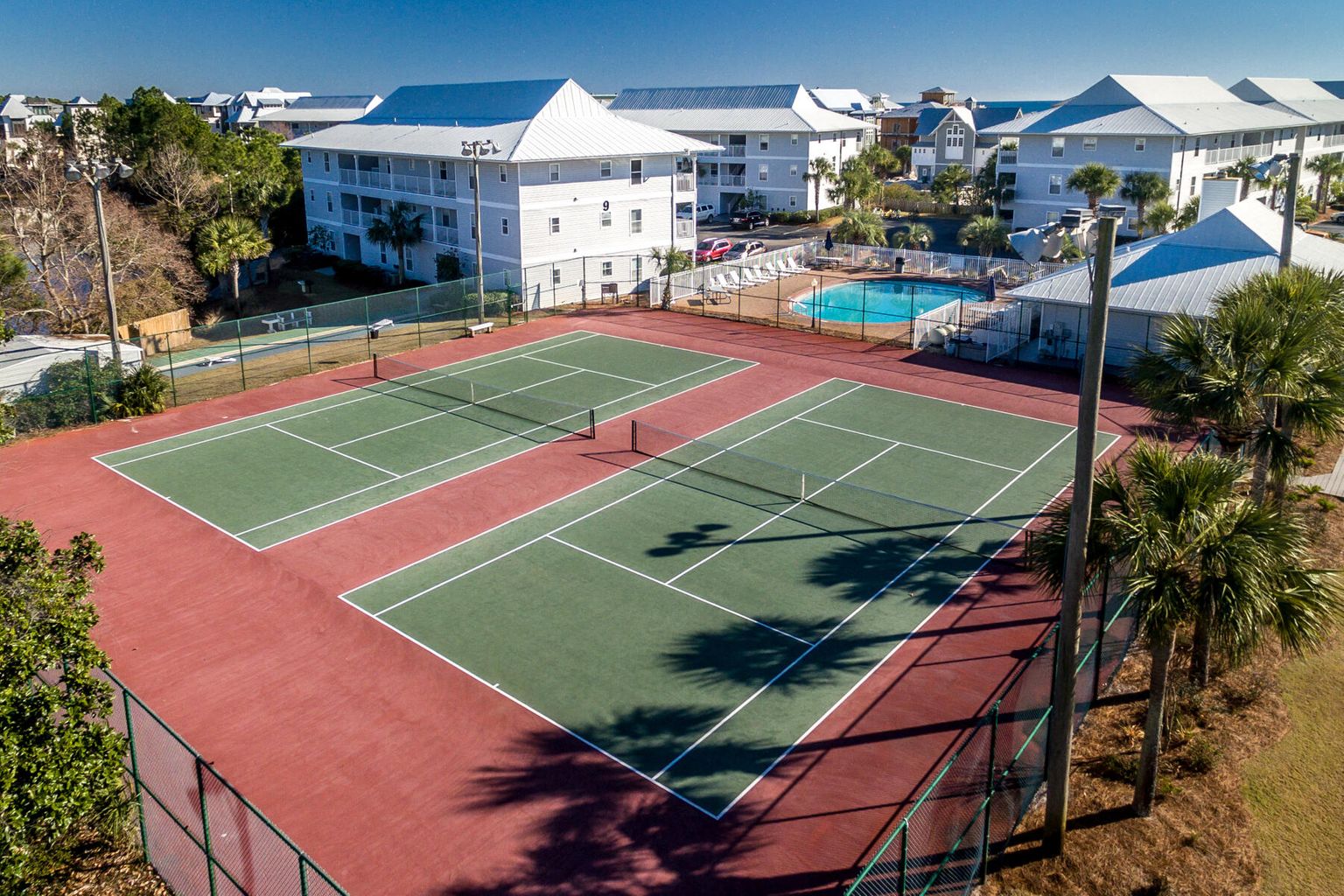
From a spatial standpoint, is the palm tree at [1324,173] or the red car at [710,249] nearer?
the red car at [710,249]

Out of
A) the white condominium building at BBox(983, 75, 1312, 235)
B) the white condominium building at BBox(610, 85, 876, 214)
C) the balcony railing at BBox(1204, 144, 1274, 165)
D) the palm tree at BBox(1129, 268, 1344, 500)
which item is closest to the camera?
the palm tree at BBox(1129, 268, 1344, 500)

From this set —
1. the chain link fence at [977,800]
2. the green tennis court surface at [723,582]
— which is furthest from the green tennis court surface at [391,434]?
the chain link fence at [977,800]

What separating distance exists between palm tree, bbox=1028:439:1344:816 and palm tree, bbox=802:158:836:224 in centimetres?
6893

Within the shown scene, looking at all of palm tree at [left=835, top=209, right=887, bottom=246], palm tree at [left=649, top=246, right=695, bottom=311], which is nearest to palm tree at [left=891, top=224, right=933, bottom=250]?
palm tree at [left=835, top=209, right=887, bottom=246]

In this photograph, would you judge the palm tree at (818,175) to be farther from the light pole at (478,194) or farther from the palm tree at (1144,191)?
the light pole at (478,194)

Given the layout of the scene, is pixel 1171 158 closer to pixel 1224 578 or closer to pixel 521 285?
pixel 521 285

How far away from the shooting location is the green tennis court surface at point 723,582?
17.2 metres

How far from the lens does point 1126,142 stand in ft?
218

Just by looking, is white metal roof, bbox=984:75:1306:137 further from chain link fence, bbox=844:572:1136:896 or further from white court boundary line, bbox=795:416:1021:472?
chain link fence, bbox=844:572:1136:896

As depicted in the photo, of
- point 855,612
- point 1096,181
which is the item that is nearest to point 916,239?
point 1096,181

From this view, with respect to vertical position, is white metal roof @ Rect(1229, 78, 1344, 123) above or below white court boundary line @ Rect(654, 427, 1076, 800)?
above

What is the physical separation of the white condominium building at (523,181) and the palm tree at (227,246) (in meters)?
8.43

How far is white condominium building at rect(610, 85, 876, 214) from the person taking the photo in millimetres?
81438

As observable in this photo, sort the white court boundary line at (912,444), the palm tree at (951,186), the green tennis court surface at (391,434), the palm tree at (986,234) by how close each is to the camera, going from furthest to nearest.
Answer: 1. the palm tree at (951,186)
2. the palm tree at (986,234)
3. the white court boundary line at (912,444)
4. the green tennis court surface at (391,434)
